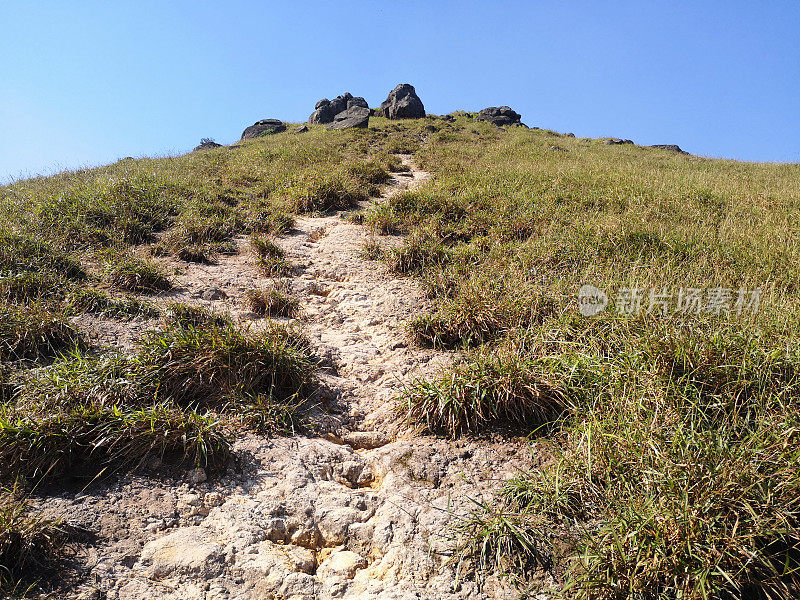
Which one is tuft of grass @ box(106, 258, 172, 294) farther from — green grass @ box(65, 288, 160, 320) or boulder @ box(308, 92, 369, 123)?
boulder @ box(308, 92, 369, 123)

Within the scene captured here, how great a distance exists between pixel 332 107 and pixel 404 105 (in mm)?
6108

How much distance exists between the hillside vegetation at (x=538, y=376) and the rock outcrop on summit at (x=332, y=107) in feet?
95.3

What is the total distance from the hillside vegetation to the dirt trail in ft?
0.64

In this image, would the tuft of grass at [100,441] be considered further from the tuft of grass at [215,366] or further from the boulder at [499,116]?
the boulder at [499,116]

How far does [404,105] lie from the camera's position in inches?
1278

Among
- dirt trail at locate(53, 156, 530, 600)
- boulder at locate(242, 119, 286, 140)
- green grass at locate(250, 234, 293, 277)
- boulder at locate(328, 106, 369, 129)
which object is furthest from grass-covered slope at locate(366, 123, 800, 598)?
boulder at locate(242, 119, 286, 140)

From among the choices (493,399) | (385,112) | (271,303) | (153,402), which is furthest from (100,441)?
(385,112)

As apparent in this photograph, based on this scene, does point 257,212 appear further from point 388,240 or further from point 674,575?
point 674,575

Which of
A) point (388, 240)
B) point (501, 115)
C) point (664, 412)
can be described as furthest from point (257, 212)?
point (501, 115)

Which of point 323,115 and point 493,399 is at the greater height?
point 323,115

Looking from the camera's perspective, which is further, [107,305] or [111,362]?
[107,305]

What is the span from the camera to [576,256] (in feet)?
19.2

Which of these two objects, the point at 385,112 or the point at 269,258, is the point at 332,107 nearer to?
the point at 385,112

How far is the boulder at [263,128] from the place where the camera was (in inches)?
1264
